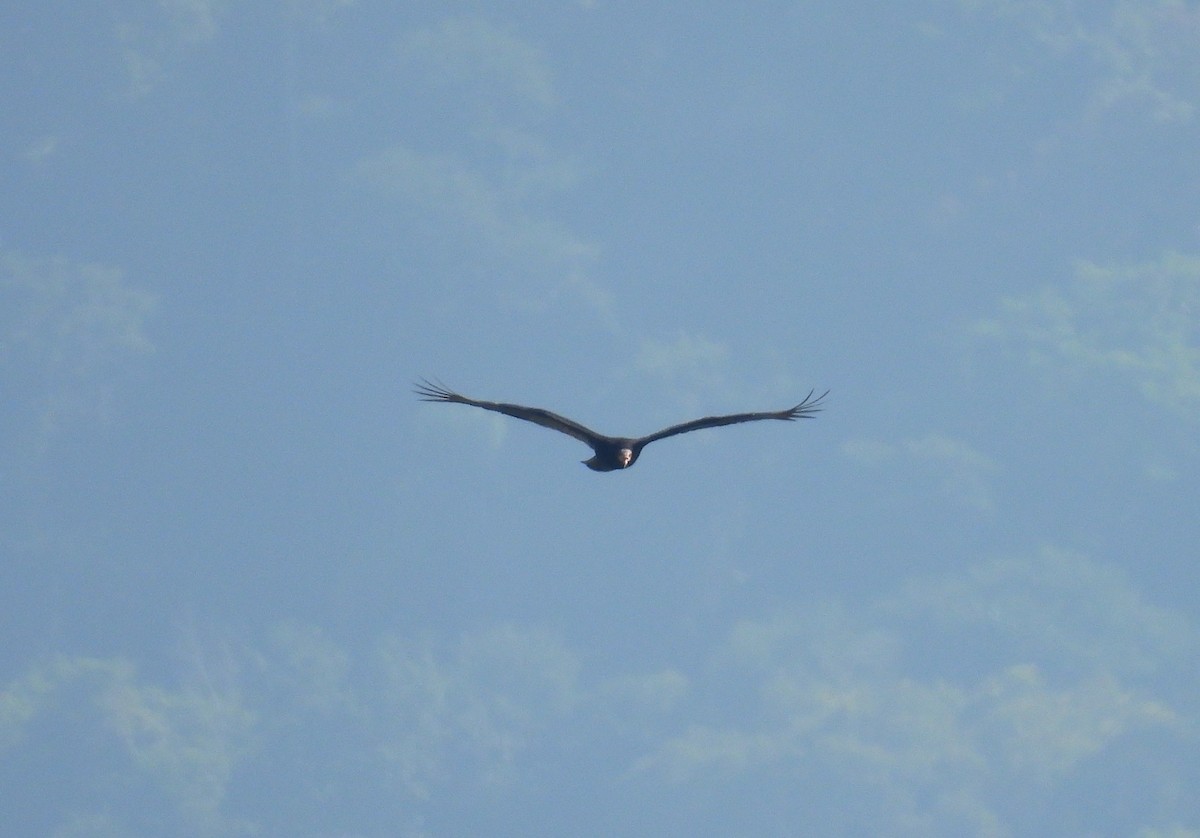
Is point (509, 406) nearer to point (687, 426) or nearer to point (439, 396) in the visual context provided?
point (439, 396)

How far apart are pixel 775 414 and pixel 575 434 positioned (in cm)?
586

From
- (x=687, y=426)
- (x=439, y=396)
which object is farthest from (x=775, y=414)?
(x=439, y=396)

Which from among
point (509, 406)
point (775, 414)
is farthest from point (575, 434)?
point (775, 414)

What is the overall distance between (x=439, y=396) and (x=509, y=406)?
2026mm

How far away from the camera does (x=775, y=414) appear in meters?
46.2

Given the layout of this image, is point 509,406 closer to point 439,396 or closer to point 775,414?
point 439,396

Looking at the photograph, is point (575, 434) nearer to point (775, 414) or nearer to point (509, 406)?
point (509, 406)

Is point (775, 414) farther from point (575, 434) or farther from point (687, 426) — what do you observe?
point (575, 434)

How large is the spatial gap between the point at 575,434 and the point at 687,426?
3705 mm

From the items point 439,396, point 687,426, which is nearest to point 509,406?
point 439,396

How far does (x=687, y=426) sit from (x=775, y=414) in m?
2.53

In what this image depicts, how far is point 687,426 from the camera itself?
45.8 metres

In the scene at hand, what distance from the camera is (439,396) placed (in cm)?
4659
